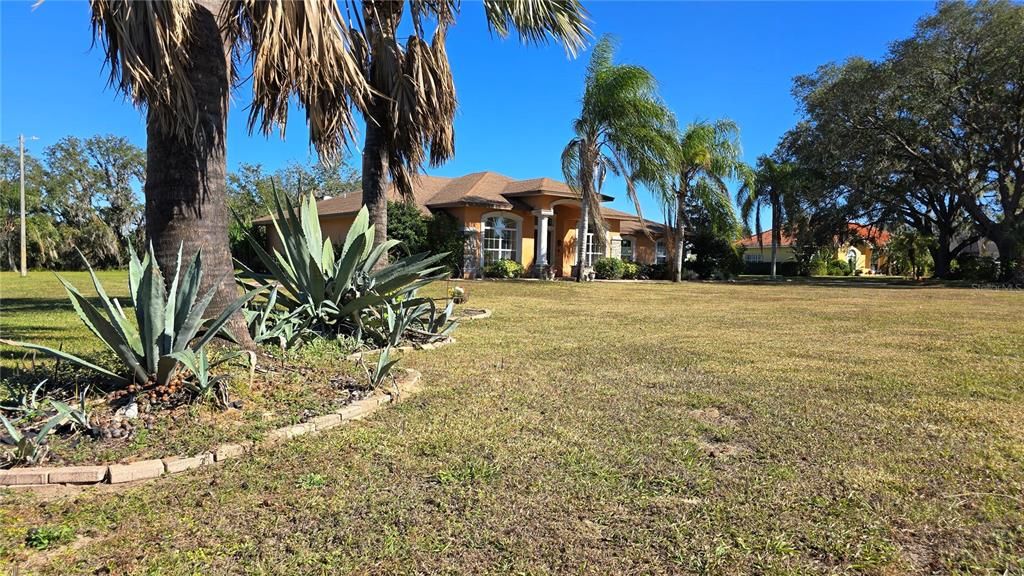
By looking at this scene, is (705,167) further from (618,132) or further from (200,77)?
(200,77)

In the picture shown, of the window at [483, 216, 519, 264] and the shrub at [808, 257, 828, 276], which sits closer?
the window at [483, 216, 519, 264]

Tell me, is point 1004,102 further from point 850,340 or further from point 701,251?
point 850,340

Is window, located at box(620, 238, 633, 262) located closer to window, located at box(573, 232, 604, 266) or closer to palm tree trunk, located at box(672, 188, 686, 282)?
window, located at box(573, 232, 604, 266)

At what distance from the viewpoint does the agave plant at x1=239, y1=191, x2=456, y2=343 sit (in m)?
6.11

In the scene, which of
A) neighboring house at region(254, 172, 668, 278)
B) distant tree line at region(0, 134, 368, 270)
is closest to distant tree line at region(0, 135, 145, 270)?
distant tree line at region(0, 134, 368, 270)

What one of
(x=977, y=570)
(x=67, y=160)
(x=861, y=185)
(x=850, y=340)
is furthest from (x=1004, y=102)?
(x=67, y=160)

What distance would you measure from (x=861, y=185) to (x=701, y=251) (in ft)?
28.2

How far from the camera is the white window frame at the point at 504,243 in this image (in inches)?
969

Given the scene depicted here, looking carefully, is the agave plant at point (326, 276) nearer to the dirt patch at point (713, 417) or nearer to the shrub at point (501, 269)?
the dirt patch at point (713, 417)

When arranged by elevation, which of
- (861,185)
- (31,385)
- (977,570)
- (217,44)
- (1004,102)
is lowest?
(977,570)

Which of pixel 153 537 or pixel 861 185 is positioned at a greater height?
pixel 861 185

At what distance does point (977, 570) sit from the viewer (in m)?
2.31

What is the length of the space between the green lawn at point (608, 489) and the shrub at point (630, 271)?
73.8 feet

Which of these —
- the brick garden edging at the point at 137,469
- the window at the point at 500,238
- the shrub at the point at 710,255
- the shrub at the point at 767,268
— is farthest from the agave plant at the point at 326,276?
the shrub at the point at 767,268
